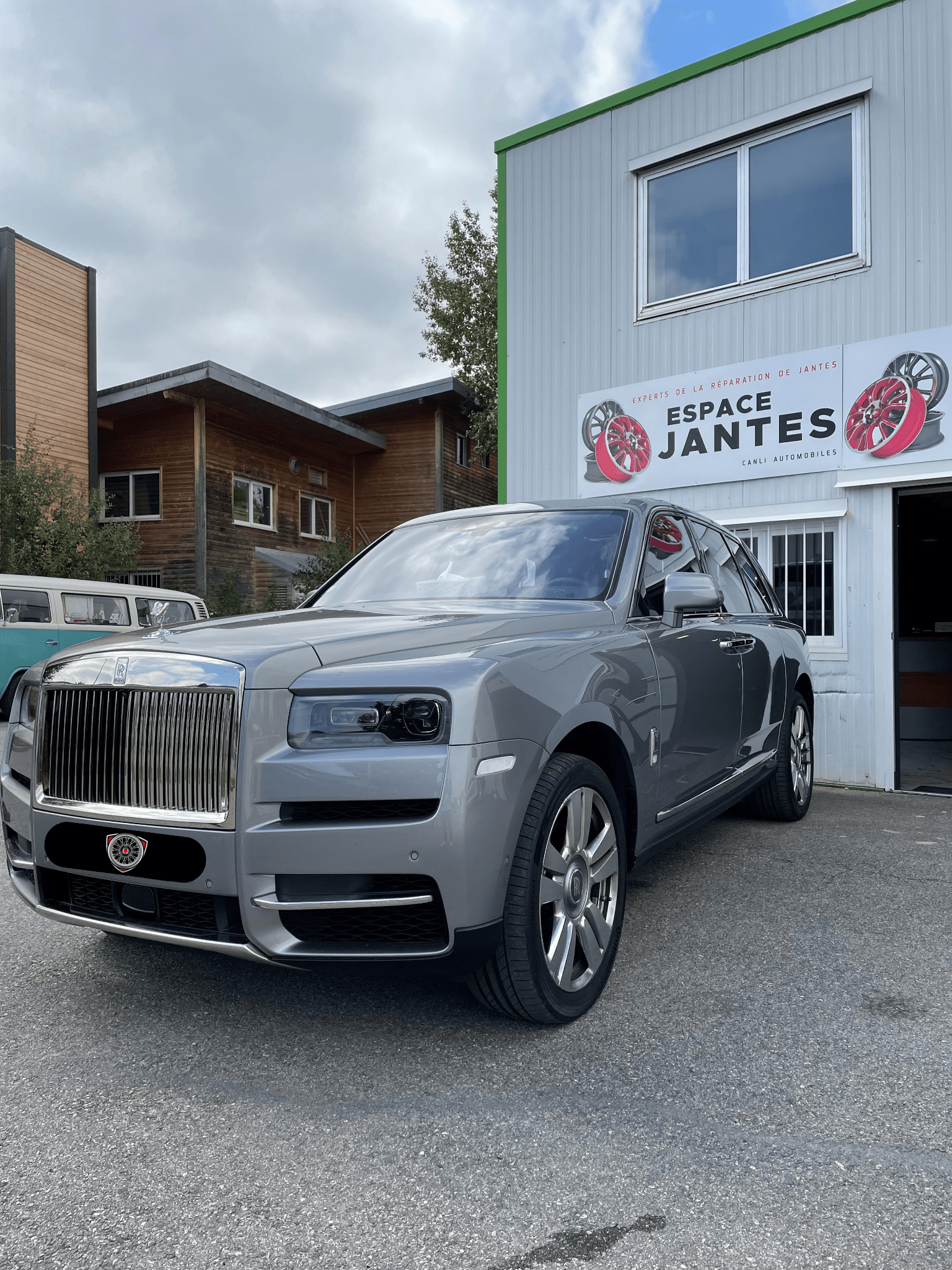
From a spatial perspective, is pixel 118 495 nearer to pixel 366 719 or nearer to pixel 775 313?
pixel 775 313

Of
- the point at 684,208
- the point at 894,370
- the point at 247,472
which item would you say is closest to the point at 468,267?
the point at 247,472

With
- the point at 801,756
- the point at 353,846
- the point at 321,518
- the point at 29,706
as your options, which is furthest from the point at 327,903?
the point at 321,518

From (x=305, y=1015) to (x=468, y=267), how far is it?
2757cm

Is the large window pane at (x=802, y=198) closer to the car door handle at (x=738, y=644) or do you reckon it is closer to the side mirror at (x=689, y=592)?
the car door handle at (x=738, y=644)

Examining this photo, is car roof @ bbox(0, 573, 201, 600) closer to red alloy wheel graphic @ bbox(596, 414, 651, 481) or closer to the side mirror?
red alloy wheel graphic @ bbox(596, 414, 651, 481)

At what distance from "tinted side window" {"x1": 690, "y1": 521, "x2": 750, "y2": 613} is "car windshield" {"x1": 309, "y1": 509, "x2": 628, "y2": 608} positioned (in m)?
0.90

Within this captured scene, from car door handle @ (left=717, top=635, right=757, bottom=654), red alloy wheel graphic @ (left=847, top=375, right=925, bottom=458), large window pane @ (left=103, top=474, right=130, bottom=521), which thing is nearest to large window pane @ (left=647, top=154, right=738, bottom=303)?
red alloy wheel graphic @ (left=847, top=375, right=925, bottom=458)

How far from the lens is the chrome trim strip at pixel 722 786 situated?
3.78 meters

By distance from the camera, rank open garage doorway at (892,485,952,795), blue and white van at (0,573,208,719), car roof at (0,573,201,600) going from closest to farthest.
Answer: open garage doorway at (892,485,952,795)
blue and white van at (0,573,208,719)
car roof at (0,573,201,600)

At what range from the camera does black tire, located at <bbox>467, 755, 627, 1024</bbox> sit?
2.72 meters

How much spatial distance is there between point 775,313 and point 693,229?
1.31m

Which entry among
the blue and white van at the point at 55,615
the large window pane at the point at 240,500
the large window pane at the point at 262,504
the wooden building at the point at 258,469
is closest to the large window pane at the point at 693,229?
the blue and white van at the point at 55,615

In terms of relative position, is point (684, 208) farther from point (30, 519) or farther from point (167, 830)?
point (30, 519)

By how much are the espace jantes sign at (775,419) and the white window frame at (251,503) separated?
13544mm
